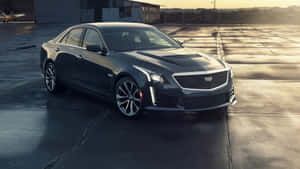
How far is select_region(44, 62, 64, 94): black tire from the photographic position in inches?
341

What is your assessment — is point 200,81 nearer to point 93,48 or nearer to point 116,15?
point 93,48

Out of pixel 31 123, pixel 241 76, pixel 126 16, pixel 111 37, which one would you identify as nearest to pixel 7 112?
pixel 31 123

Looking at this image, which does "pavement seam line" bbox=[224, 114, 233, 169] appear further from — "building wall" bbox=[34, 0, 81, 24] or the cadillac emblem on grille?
"building wall" bbox=[34, 0, 81, 24]

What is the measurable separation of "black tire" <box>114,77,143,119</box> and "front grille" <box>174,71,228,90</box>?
71 centimetres

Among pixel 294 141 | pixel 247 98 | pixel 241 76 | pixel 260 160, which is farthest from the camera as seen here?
pixel 241 76

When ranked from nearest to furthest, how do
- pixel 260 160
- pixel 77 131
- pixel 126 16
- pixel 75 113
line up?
1. pixel 260 160
2. pixel 77 131
3. pixel 75 113
4. pixel 126 16

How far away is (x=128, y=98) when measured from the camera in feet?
21.9

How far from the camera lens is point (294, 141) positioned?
5562 millimetres

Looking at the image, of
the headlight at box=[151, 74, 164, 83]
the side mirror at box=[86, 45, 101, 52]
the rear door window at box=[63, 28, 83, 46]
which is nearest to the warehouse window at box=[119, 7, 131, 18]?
the rear door window at box=[63, 28, 83, 46]

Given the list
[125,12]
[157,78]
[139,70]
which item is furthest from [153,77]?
[125,12]

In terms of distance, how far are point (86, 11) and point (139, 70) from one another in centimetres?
4437

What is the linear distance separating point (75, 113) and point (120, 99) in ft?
3.13

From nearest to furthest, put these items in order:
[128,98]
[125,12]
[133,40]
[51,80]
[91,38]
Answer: [128,98]
[133,40]
[91,38]
[51,80]
[125,12]

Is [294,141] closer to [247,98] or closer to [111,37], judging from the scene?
[247,98]
